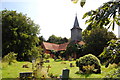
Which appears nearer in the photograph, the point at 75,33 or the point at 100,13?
the point at 100,13

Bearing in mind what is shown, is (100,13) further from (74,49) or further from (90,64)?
(74,49)

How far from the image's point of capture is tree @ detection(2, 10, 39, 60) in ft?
72.9

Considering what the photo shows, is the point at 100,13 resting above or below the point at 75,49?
below

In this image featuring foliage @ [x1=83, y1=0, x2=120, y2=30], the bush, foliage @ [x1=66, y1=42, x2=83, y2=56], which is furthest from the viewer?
foliage @ [x1=66, y1=42, x2=83, y2=56]

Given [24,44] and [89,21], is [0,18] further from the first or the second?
[89,21]

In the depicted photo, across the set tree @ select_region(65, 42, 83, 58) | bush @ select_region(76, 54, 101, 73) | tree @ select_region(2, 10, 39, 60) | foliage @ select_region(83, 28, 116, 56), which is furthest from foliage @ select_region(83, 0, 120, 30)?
tree @ select_region(65, 42, 83, 58)

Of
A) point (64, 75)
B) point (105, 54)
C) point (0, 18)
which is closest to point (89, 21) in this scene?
point (105, 54)

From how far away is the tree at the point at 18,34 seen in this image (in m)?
22.2

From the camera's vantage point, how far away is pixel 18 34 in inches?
938

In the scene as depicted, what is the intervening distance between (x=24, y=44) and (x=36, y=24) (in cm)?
569

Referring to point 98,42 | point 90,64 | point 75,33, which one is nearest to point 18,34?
point 90,64

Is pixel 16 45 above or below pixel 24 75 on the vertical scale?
above

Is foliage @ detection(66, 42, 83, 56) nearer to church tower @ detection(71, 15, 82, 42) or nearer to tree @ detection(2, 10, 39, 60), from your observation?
church tower @ detection(71, 15, 82, 42)

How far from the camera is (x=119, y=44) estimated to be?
2307 millimetres
